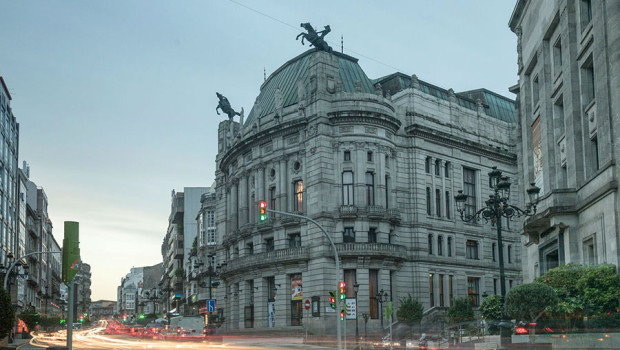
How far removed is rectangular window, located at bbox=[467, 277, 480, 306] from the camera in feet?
221

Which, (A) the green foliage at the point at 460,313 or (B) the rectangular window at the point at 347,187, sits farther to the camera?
(B) the rectangular window at the point at 347,187

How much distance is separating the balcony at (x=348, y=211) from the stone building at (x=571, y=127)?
2081 centimetres

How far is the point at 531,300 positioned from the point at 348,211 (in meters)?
33.8

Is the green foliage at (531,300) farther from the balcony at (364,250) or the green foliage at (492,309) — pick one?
the balcony at (364,250)

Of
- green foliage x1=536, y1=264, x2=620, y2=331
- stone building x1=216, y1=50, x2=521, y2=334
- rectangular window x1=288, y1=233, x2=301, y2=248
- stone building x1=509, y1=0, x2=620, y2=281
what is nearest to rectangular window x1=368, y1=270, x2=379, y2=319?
stone building x1=216, y1=50, x2=521, y2=334

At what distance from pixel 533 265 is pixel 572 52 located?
12335 mm

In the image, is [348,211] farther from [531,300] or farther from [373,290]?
[531,300]

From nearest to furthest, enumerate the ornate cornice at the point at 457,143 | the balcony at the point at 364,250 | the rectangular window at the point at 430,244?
the balcony at the point at 364,250
the ornate cornice at the point at 457,143
the rectangular window at the point at 430,244

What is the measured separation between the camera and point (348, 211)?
58.9 meters

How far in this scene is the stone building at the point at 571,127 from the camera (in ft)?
88.2

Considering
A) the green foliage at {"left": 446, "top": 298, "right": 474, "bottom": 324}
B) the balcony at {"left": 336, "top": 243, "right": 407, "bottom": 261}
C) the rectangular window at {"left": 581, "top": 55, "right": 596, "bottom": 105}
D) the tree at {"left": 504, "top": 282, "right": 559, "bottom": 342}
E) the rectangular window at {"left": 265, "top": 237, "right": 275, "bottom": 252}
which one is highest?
the rectangular window at {"left": 581, "top": 55, "right": 596, "bottom": 105}

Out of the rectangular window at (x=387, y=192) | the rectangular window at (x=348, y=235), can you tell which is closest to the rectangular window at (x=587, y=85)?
the rectangular window at (x=348, y=235)

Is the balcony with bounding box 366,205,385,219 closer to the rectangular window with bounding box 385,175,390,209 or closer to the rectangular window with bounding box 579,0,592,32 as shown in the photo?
the rectangular window with bounding box 385,175,390,209

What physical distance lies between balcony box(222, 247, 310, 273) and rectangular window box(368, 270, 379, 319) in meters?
5.47
